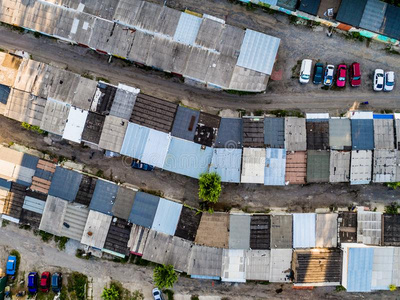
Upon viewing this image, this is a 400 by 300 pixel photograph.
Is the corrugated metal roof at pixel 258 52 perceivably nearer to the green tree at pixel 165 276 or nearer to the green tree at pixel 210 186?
the green tree at pixel 210 186

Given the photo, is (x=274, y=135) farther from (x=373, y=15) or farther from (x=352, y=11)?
(x=373, y=15)

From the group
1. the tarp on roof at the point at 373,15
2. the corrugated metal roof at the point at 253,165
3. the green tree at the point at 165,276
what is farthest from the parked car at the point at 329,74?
the green tree at the point at 165,276

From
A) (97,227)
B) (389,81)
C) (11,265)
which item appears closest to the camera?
(97,227)

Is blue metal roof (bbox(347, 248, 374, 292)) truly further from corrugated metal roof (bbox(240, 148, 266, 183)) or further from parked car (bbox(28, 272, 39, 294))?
parked car (bbox(28, 272, 39, 294))

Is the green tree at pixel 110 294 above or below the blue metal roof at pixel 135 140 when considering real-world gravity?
below

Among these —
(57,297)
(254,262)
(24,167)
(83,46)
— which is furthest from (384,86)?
(57,297)

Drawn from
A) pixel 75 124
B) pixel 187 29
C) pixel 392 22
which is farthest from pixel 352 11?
pixel 75 124
